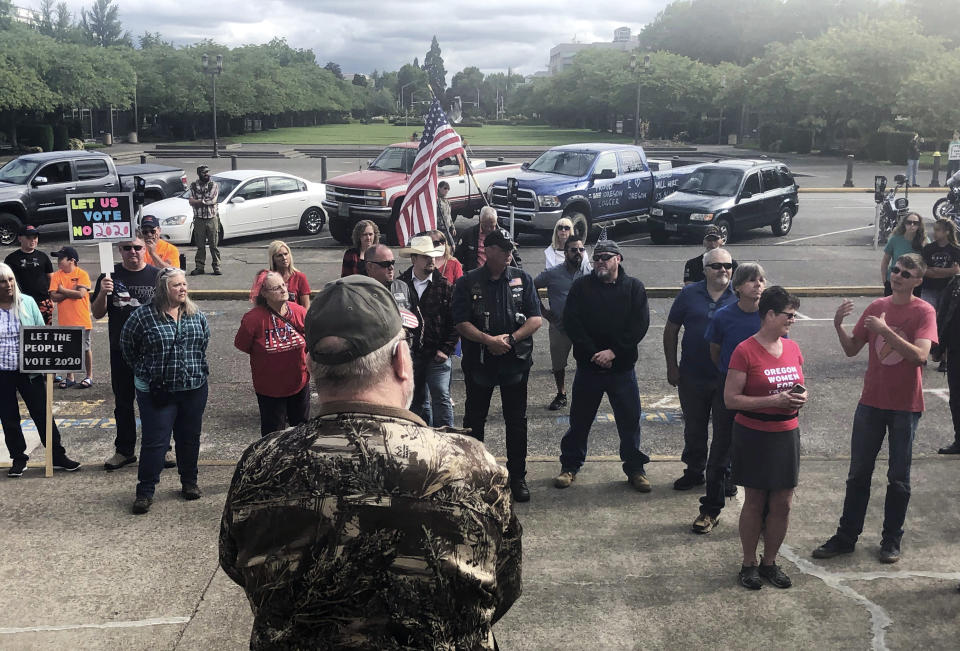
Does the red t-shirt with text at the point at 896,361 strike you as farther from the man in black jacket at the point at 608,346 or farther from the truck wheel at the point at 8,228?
the truck wheel at the point at 8,228

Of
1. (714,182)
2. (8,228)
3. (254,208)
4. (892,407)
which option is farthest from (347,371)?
(8,228)

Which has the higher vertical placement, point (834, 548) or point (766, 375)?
point (766, 375)

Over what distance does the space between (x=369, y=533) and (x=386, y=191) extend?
18.2 meters

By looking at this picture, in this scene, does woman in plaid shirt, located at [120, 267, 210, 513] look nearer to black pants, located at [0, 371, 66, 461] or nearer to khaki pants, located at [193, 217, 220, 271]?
black pants, located at [0, 371, 66, 461]

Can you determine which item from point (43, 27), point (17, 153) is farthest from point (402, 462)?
point (43, 27)

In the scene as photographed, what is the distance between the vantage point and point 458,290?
692 centimetres

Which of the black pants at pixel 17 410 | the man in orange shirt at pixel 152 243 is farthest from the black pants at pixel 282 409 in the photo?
the man in orange shirt at pixel 152 243

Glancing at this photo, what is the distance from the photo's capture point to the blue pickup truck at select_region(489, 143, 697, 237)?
19.6 metres

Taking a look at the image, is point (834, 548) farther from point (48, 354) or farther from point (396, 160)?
point (396, 160)

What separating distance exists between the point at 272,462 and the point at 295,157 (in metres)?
53.6

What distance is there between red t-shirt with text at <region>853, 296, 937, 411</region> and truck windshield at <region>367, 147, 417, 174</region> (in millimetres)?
15992

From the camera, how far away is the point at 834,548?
586 cm

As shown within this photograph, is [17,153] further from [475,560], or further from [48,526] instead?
[475,560]

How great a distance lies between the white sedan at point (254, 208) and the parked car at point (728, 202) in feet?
26.3
